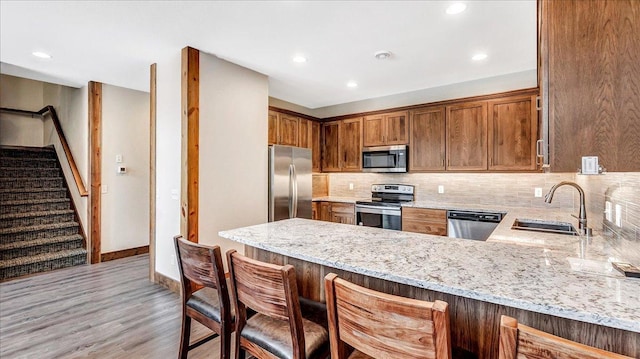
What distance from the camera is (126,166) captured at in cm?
477

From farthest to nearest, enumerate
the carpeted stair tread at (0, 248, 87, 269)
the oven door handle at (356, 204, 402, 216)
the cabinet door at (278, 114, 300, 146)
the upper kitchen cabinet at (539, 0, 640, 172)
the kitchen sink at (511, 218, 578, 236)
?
the cabinet door at (278, 114, 300, 146) → the oven door handle at (356, 204, 402, 216) → the carpeted stair tread at (0, 248, 87, 269) → the kitchen sink at (511, 218, 578, 236) → the upper kitchen cabinet at (539, 0, 640, 172)

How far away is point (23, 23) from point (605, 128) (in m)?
4.11

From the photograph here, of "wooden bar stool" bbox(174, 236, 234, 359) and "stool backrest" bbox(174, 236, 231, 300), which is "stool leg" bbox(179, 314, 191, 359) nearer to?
"wooden bar stool" bbox(174, 236, 234, 359)

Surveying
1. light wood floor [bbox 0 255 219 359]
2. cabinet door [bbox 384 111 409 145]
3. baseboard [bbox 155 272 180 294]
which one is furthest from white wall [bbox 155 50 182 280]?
cabinet door [bbox 384 111 409 145]

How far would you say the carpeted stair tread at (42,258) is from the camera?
12.6 ft

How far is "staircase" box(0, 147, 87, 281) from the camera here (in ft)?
13.3

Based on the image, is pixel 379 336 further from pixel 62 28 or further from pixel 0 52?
pixel 0 52

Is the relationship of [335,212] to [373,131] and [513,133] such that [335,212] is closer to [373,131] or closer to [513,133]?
[373,131]

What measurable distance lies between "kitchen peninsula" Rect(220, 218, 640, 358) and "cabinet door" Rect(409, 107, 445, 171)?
2.52m

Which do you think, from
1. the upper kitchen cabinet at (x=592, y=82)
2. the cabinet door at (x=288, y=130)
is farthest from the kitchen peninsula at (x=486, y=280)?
the cabinet door at (x=288, y=130)

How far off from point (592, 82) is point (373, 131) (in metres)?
3.70

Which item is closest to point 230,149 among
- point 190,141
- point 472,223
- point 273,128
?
point 190,141

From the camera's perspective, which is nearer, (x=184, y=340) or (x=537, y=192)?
(x=184, y=340)

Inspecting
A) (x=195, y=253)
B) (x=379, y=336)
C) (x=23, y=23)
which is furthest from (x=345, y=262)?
(x=23, y=23)
